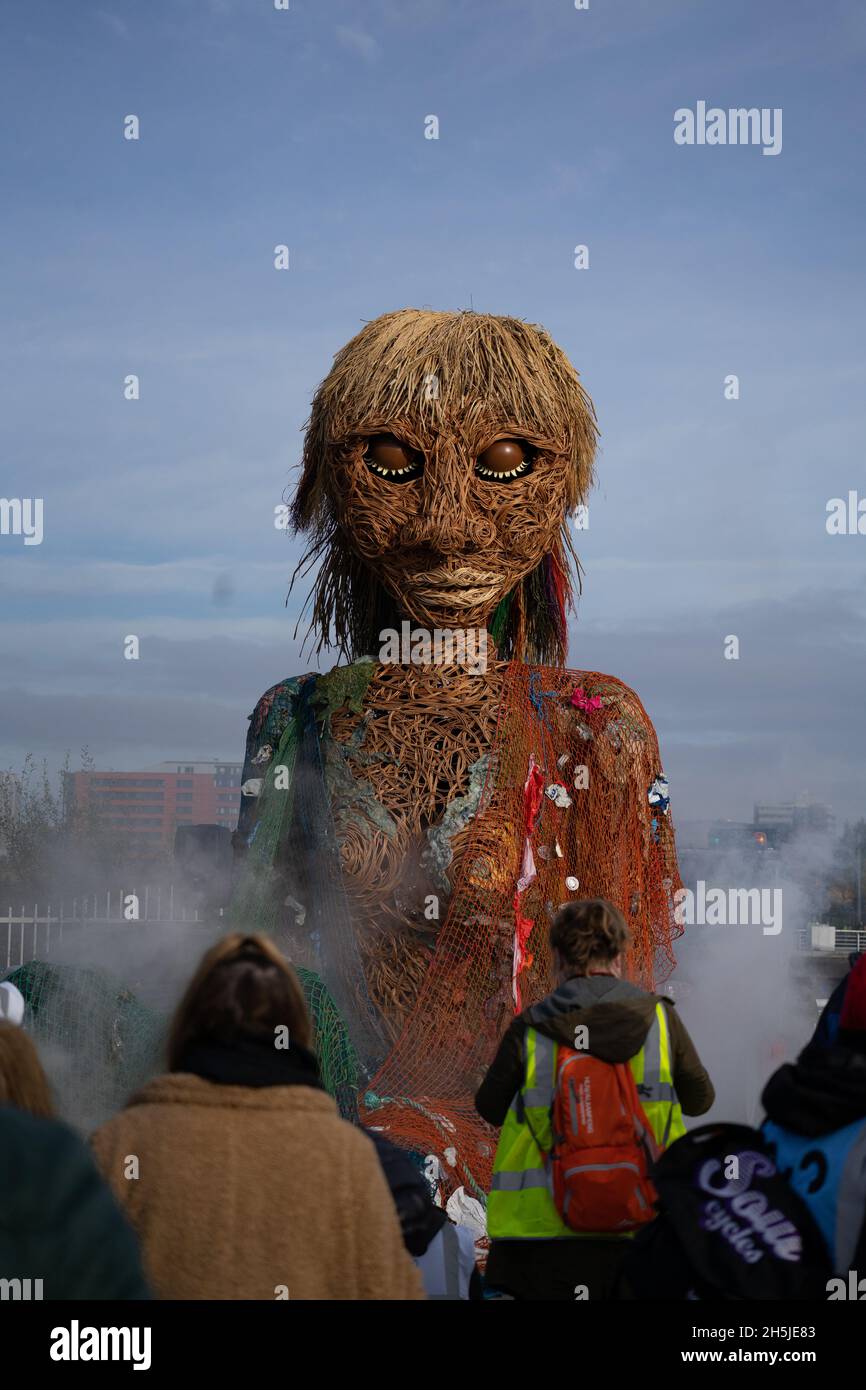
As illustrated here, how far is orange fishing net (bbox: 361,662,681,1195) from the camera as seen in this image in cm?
510

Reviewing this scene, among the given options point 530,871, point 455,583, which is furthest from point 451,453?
point 530,871

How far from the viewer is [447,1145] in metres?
4.76

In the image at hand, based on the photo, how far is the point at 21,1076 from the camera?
2205 mm

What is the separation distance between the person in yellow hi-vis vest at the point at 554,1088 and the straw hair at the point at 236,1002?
938 mm

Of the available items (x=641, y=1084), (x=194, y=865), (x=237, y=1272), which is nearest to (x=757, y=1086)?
(x=194, y=865)

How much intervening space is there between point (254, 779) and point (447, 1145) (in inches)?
60.2

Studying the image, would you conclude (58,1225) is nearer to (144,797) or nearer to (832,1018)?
(832,1018)

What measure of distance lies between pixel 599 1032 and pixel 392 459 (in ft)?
8.98

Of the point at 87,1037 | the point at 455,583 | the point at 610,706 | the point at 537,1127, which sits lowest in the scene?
the point at 537,1127

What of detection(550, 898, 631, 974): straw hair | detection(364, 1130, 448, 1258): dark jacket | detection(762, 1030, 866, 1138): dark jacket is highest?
detection(550, 898, 631, 974): straw hair

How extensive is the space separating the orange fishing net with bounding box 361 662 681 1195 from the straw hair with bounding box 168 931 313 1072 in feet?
8.66

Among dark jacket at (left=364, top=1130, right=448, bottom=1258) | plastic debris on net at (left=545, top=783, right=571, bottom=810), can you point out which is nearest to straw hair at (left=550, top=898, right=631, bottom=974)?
dark jacket at (left=364, top=1130, right=448, bottom=1258)

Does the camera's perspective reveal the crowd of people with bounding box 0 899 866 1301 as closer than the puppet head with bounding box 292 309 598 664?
Yes

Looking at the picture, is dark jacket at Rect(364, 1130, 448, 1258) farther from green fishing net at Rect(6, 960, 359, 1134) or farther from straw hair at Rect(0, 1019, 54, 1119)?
green fishing net at Rect(6, 960, 359, 1134)
